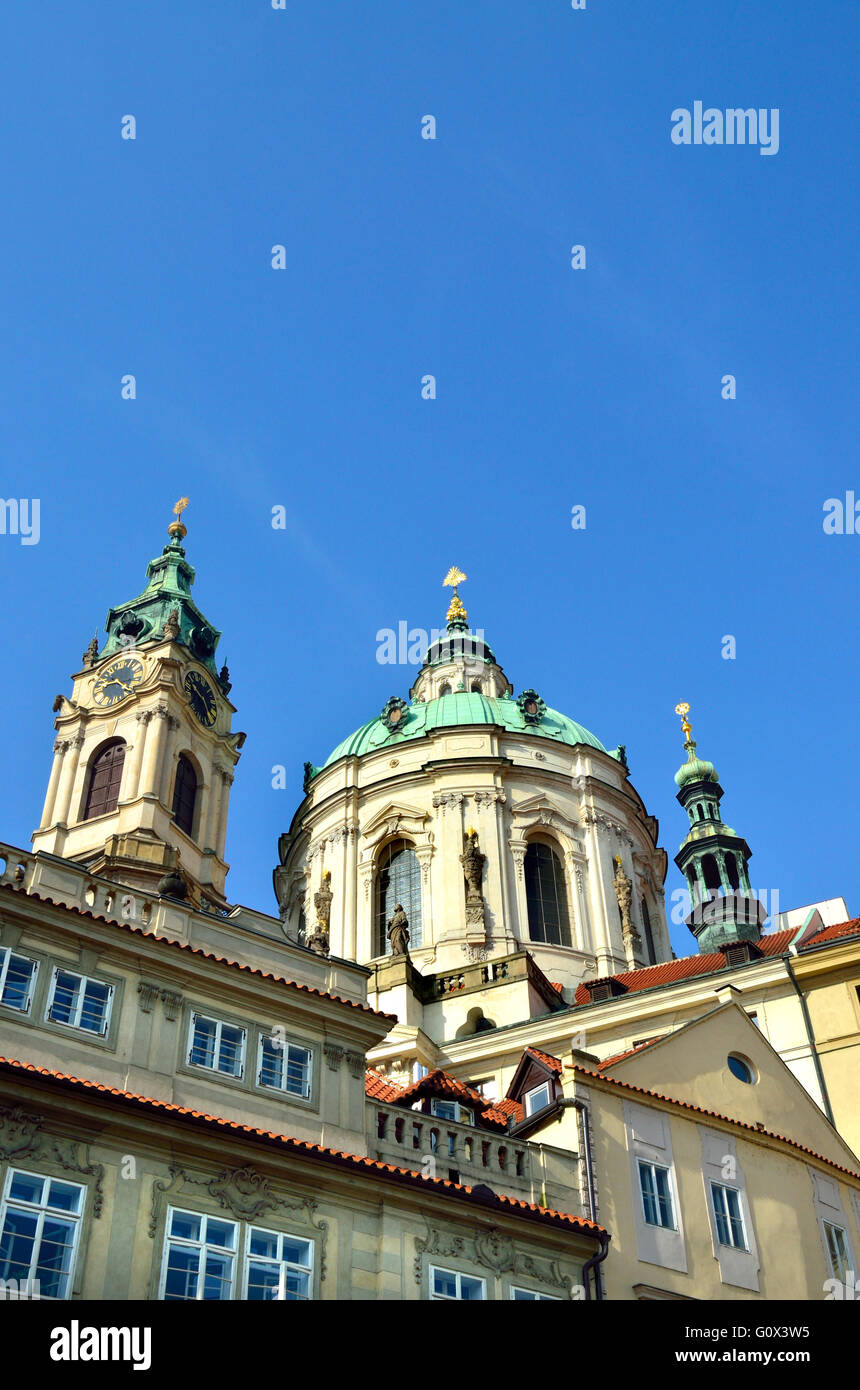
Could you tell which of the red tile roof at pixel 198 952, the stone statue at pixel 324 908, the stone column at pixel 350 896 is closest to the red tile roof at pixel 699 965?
the stone column at pixel 350 896

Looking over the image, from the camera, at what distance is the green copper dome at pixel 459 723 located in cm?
5722

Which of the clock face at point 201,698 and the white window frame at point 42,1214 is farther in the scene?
the clock face at point 201,698

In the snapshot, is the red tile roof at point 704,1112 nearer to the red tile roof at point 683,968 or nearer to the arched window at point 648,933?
the red tile roof at point 683,968

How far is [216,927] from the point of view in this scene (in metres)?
23.2

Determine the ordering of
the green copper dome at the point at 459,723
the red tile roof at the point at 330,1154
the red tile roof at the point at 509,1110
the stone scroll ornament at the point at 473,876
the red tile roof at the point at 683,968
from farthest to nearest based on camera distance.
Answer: the green copper dome at the point at 459,723 < the stone scroll ornament at the point at 473,876 < the red tile roof at the point at 683,968 < the red tile roof at the point at 509,1110 < the red tile roof at the point at 330,1154

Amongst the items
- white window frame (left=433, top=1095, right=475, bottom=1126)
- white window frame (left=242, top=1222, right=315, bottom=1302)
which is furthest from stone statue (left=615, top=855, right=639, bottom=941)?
white window frame (left=242, top=1222, right=315, bottom=1302)

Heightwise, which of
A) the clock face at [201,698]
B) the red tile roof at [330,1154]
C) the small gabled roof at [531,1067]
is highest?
the clock face at [201,698]

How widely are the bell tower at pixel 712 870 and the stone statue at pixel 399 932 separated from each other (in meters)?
11.1

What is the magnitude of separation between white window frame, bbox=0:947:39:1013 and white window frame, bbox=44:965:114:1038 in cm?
25

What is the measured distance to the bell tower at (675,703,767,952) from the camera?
176 ft

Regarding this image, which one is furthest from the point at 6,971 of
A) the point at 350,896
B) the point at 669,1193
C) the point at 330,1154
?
the point at 350,896

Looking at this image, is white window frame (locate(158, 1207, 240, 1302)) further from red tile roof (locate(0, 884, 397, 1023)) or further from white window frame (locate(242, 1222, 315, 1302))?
red tile roof (locate(0, 884, 397, 1023))

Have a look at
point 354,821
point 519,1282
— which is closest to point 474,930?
point 354,821

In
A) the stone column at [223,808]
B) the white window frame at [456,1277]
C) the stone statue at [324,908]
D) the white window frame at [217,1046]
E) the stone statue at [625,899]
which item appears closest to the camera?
the white window frame at [456,1277]
